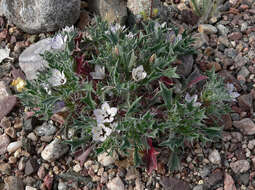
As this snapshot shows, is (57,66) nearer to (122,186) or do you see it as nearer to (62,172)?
(62,172)

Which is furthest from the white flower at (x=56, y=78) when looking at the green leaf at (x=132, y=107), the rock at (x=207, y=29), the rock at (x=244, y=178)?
the rock at (x=207, y=29)

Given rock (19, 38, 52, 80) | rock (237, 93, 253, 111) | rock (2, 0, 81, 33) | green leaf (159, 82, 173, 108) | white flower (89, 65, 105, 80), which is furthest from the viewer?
rock (2, 0, 81, 33)

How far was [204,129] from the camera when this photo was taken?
266 cm

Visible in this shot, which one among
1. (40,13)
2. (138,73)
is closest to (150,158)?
(138,73)

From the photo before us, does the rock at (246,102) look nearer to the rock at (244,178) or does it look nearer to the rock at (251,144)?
the rock at (251,144)

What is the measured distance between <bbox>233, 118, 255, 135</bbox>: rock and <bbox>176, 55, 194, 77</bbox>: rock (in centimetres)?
65

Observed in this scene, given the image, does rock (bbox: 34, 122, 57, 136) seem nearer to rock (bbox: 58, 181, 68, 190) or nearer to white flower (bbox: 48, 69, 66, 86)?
rock (bbox: 58, 181, 68, 190)

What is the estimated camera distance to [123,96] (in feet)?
8.98

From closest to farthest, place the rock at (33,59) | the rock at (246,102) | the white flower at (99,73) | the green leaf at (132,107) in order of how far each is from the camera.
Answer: the green leaf at (132,107) → the white flower at (99,73) → the rock at (246,102) → the rock at (33,59)

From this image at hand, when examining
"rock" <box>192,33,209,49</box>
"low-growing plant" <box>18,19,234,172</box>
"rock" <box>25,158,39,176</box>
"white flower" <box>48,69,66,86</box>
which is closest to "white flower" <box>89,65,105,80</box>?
"low-growing plant" <box>18,19,234,172</box>

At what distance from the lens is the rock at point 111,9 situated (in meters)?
3.69

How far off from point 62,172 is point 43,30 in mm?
1600

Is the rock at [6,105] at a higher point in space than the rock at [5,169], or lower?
higher

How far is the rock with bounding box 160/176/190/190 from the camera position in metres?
2.73
